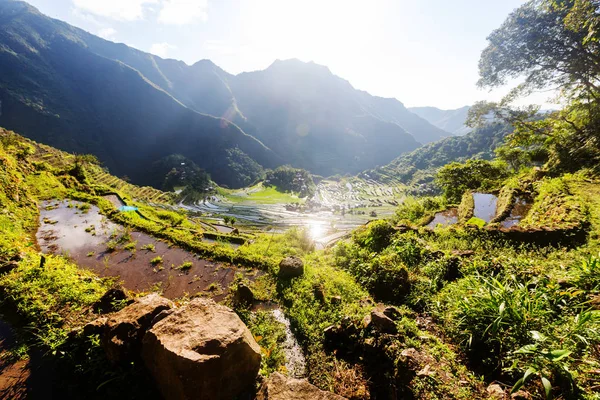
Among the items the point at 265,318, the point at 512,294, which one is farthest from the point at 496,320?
the point at 265,318

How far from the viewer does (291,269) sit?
958 centimetres

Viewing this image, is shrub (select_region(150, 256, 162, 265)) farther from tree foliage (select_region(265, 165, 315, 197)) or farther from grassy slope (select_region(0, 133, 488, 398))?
tree foliage (select_region(265, 165, 315, 197))

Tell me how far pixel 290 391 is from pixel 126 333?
10.6 feet

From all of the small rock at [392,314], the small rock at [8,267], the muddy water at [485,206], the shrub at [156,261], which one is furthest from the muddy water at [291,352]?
the muddy water at [485,206]

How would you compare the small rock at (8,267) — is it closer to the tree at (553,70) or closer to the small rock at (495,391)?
the small rock at (495,391)

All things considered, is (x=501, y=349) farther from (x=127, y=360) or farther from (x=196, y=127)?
(x=196, y=127)

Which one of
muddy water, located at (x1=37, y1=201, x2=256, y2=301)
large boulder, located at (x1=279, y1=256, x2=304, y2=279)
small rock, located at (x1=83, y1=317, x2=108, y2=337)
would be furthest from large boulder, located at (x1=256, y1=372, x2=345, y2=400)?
large boulder, located at (x1=279, y1=256, x2=304, y2=279)

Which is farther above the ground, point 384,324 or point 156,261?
point 384,324

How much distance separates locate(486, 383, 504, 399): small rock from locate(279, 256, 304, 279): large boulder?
6.62m

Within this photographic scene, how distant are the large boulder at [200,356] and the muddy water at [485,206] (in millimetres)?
15386

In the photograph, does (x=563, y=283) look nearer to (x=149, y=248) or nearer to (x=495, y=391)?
(x=495, y=391)

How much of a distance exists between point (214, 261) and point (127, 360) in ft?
23.9

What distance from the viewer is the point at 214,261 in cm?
1156

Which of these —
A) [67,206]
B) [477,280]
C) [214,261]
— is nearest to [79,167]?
[67,206]
